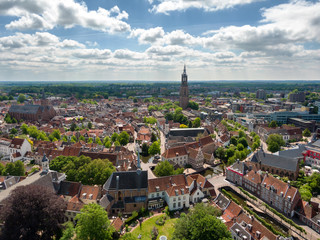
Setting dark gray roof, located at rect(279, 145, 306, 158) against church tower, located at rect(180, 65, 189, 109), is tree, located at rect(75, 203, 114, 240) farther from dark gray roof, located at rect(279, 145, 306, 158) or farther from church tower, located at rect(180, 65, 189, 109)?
church tower, located at rect(180, 65, 189, 109)

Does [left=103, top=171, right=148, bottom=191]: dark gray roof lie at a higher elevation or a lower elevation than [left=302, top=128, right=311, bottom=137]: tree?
higher

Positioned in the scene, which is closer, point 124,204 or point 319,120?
point 124,204

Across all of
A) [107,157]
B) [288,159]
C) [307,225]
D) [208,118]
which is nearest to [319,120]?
[208,118]

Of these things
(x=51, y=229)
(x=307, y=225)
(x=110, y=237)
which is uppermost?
(x=51, y=229)

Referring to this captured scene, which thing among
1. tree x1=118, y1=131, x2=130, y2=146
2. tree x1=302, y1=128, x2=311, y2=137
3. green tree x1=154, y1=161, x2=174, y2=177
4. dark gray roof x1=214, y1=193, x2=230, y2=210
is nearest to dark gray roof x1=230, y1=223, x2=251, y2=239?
dark gray roof x1=214, y1=193, x2=230, y2=210

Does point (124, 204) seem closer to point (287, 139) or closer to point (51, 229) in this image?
point (51, 229)

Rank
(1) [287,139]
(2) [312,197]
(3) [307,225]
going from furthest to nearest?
1. (1) [287,139]
2. (2) [312,197]
3. (3) [307,225]

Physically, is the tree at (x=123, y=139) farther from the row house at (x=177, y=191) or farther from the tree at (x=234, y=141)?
the tree at (x=234, y=141)
